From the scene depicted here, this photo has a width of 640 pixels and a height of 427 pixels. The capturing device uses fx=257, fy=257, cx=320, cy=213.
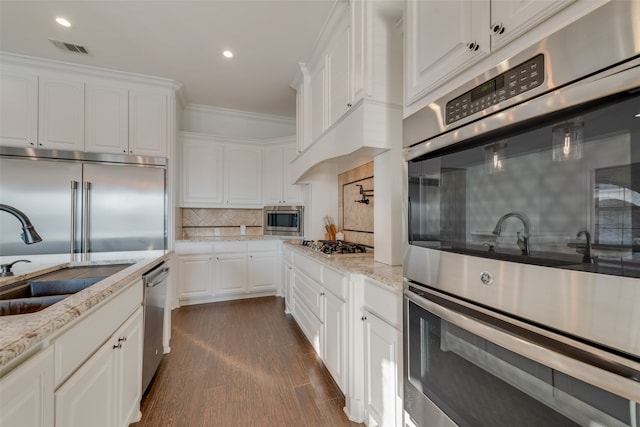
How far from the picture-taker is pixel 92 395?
1.02 m

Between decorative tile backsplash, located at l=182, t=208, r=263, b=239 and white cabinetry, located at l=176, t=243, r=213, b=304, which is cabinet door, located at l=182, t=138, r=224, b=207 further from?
white cabinetry, located at l=176, t=243, r=213, b=304

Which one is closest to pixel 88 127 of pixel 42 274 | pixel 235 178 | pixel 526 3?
pixel 235 178

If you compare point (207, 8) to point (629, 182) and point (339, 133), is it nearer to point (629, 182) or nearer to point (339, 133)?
point (339, 133)

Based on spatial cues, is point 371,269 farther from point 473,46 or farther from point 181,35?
point 181,35

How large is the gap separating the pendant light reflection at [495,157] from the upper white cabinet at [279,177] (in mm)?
3318

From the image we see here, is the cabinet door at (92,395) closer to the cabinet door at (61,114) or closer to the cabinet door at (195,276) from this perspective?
the cabinet door at (195,276)

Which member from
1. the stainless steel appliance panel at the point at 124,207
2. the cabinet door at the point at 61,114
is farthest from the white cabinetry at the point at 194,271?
the cabinet door at the point at 61,114

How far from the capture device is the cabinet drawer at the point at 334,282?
162 centimetres

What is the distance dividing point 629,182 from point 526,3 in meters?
0.55

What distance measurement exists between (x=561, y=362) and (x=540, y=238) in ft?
0.93

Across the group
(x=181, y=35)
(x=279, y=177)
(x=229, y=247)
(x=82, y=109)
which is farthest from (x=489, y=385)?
(x=82, y=109)

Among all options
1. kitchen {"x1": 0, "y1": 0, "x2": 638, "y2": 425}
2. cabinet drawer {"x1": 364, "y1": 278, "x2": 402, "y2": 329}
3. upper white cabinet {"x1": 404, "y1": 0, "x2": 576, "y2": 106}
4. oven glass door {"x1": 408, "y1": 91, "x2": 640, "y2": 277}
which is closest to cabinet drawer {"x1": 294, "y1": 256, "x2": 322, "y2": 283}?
kitchen {"x1": 0, "y1": 0, "x2": 638, "y2": 425}

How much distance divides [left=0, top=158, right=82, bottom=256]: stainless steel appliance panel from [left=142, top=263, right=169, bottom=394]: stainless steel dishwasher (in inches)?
70.7

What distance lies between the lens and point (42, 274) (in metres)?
1.43
